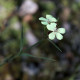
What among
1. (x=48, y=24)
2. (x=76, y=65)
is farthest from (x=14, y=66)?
(x=48, y=24)

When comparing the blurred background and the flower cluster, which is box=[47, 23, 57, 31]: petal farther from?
the blurred background

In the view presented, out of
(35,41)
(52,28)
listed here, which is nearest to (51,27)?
(52,28)

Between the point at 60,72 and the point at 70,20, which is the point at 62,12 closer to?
the point at 70,20

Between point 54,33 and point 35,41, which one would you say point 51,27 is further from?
point 35,41

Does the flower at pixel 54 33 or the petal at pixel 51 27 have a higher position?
the petal at pixel 51 27

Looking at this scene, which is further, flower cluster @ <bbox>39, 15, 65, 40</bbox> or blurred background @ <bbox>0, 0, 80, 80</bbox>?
blurred background @ <bbox>0, 0, 80, 80</bbox>

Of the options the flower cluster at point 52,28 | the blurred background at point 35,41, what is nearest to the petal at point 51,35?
the flower cluster at point 52,28

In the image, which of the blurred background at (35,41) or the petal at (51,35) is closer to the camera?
the petal at (51,35)

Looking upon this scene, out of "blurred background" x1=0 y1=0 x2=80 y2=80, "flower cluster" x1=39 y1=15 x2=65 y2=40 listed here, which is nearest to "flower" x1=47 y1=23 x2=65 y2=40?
"flower cluster" x1=39 y1=15 x2=65 y2=40

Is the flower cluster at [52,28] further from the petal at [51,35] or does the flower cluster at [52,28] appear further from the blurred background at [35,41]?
the blurred background at [35,41]
